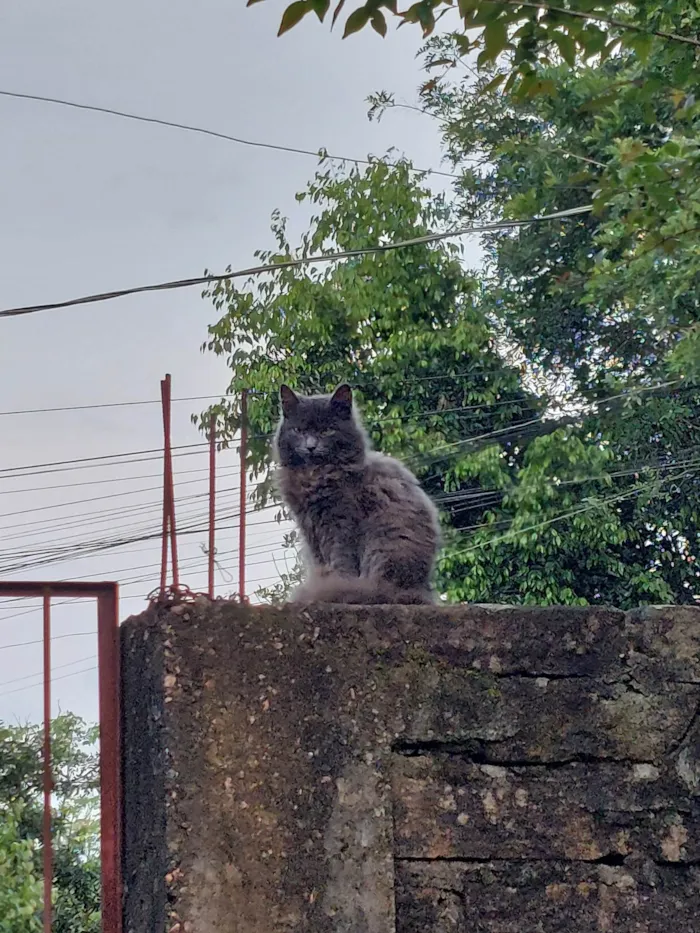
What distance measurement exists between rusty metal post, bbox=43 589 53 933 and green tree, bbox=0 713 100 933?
1516mm

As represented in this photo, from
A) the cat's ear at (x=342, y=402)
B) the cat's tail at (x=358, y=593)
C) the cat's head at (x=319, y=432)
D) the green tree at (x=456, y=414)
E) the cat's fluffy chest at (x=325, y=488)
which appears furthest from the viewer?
the green tree at (x=456, y=414)

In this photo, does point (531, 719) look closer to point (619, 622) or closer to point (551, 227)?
point (619, 622)

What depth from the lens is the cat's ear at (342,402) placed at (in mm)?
3600

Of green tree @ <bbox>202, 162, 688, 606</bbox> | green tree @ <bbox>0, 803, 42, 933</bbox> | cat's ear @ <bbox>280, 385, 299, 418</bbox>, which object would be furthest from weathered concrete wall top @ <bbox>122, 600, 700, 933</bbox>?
green tree @ <bbox>202, 162, 688, 606</bbox>

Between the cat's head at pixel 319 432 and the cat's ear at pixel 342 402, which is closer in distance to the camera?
the cat's head at pixel 319 432

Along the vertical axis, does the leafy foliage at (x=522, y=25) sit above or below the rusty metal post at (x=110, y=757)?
above

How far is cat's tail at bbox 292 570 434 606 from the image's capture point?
7.23 feet

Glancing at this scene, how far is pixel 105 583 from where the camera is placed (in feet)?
5.74

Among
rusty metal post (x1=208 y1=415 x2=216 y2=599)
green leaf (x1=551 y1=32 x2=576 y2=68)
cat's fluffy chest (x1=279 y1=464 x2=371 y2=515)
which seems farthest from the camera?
cat's fluffy chest (x1=279 y1=464 x2=371 y2=515)

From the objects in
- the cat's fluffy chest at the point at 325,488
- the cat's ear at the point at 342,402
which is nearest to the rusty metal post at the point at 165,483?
the cat's fluffy chest at the point at 325,488

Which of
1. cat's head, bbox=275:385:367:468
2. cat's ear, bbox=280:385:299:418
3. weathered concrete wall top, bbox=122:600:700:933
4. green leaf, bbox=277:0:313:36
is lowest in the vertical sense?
weathered concrete wall top, bbox=122:600:700:933

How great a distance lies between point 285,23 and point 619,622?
1658 mm

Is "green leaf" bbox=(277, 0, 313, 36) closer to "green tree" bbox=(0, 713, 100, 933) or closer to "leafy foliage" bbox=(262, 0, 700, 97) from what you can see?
"leafy foliage" bbox=(262, 0, 700, 97)

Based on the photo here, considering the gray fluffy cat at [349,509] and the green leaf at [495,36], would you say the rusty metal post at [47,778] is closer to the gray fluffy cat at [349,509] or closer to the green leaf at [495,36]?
the gray fluffy cat at [349,509]
